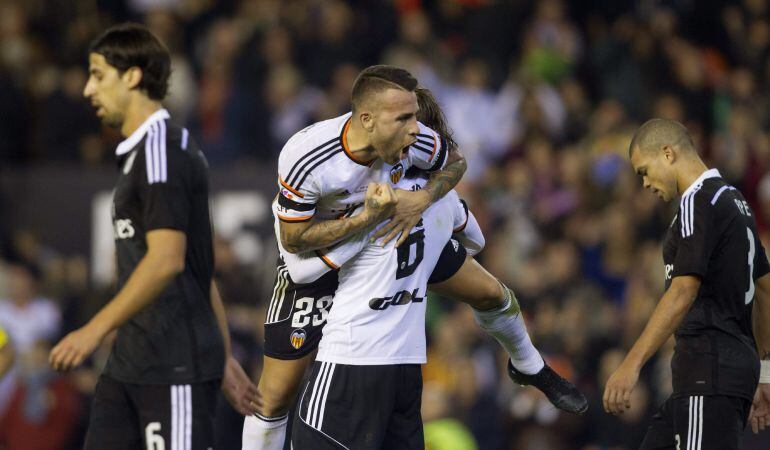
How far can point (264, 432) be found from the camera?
6508mm

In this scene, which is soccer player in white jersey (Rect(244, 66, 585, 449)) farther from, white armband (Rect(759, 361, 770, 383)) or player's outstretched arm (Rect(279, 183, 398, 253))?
white armband (Rect(759, 361, 770, 383))

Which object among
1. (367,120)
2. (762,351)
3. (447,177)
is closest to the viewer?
(367,120)

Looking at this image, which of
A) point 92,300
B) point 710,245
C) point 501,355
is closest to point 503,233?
point 501,355

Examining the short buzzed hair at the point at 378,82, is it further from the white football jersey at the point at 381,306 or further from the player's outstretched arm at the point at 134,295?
the player's outstretched arm at the point at 134,295

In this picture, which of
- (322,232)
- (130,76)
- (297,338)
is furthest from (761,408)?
(130,76)

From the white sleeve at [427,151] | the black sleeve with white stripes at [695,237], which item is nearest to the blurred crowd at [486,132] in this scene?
the black sleeve with white stripes at [695,237]

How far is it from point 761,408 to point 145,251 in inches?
126

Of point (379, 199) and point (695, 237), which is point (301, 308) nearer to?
point (379, 199)

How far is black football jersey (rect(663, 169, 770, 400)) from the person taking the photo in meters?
5.88

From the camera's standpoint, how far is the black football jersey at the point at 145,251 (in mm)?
5262

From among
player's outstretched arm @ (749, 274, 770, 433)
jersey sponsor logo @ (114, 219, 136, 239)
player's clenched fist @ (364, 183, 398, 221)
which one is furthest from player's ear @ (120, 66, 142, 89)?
player's outstretched arm @ (749, 274, 770, 433)

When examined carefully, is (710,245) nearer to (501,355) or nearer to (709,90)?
(501,355)

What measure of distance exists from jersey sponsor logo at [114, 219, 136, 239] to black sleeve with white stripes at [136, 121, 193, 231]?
0.09 meters

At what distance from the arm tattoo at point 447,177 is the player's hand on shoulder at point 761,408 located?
186 centimetres
